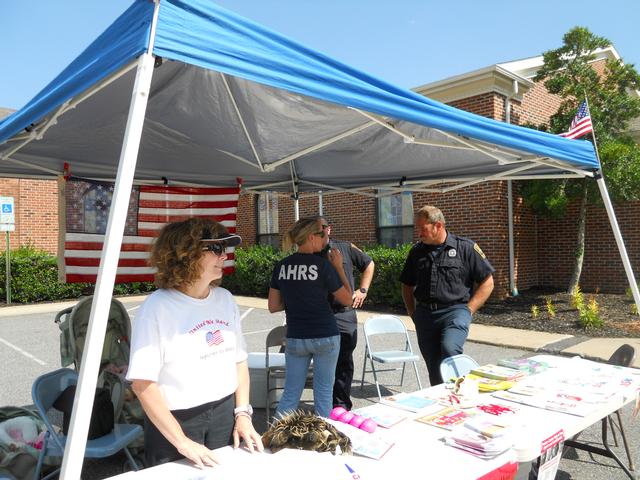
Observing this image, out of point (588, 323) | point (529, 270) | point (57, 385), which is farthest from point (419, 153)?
point (529, 270)

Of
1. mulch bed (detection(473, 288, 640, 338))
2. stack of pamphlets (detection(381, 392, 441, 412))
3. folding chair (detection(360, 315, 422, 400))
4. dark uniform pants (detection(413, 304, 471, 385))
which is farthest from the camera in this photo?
mulch bed (detection(473, 288, 640, 338))

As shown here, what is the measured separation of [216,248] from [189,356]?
0.47 metres

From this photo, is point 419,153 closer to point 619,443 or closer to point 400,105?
point 400,105

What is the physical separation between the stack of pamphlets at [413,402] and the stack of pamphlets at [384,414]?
5cm

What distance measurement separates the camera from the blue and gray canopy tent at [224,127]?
1827 millimetres

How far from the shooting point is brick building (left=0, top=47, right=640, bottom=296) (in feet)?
37.2

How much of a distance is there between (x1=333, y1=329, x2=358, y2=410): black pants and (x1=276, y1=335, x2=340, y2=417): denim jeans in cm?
78

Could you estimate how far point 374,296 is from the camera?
11.9 m

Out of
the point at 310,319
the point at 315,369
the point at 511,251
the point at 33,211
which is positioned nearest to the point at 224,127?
the point at 310,319

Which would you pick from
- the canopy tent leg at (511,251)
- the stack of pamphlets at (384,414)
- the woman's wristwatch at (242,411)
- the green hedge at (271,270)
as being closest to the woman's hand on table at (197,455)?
the woman's wristwatch at (242,411)

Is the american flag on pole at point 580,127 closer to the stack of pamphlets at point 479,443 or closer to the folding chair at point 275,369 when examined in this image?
the folding chair at point 275,369

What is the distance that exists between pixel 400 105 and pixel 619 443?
350 cm

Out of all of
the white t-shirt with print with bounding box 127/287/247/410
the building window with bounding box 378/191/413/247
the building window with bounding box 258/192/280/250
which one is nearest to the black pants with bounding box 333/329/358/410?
the white t-shirt with print with bounding box 127/287/247/410

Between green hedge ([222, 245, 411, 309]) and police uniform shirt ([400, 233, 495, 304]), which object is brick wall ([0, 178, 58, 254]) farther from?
police uniform shirt ([400, 233, 495, 304])
